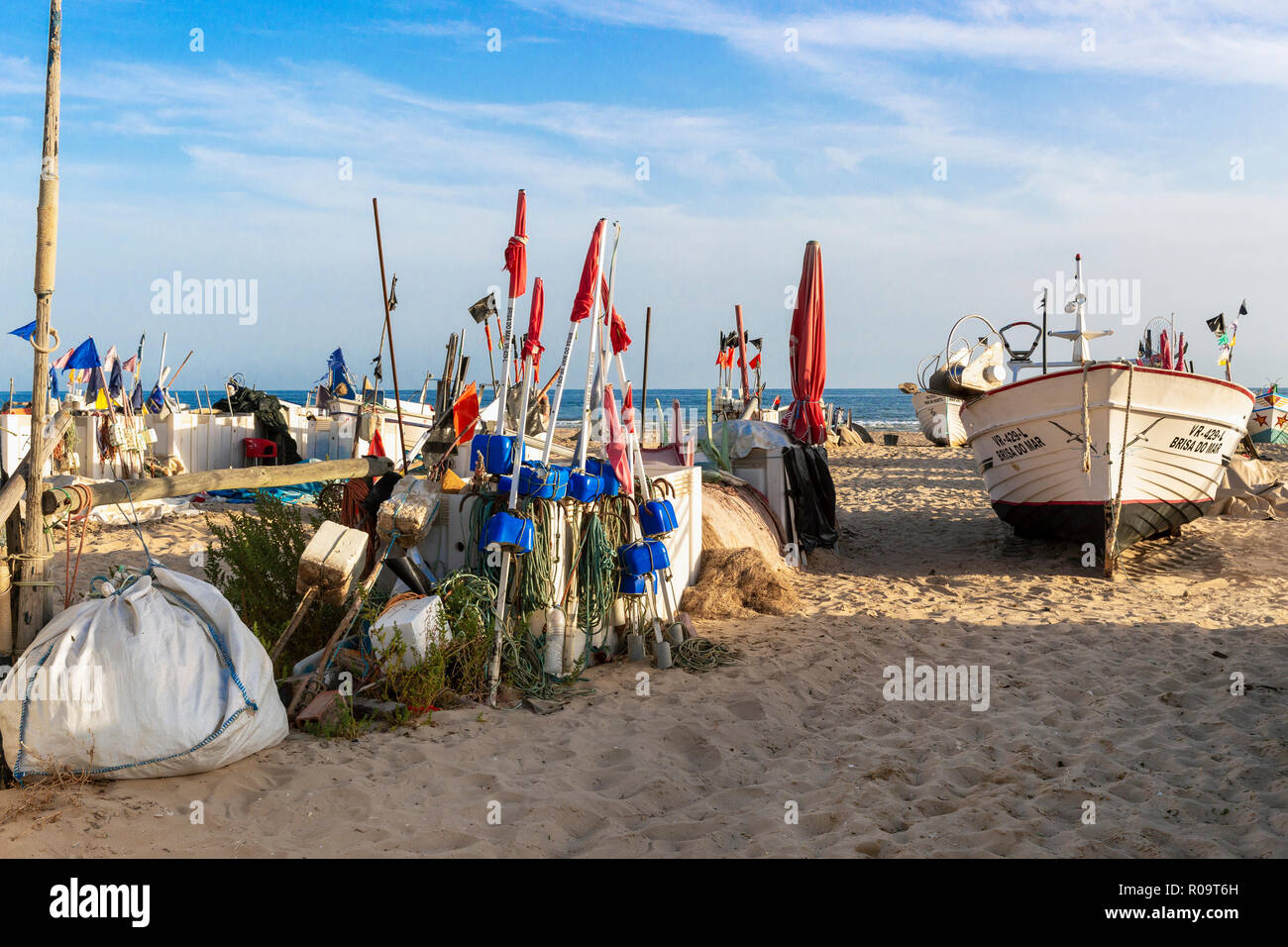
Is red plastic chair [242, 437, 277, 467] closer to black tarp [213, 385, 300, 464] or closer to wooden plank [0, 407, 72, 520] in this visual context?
black tarp [213, 385, 300, 464]

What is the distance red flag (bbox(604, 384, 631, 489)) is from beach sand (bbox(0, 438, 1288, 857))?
144 cm

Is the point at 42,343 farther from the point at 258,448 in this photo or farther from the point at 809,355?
the point at 258,448

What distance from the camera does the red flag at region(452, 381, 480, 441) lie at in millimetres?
6430

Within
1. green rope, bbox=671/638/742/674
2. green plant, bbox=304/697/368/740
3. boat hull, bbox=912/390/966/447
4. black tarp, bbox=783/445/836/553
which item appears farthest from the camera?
boat hull, bbox=912/390/966/447

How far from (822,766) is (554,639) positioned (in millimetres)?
2002

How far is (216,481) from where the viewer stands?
Answer: 5070 millimetres

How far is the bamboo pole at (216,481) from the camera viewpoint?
14.3 ft

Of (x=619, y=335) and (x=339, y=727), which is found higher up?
(x=619, y=335)

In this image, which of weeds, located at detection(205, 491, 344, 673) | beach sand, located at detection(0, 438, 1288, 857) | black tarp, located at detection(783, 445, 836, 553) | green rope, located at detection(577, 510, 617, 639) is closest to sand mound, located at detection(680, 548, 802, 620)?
beach sand, located at detection(0, 438, 1288, 857)

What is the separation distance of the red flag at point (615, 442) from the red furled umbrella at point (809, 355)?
5.44 m

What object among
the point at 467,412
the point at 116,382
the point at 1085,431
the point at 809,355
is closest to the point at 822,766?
the point at 467,412

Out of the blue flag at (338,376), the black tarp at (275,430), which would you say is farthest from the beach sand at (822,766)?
the blue flag at (338,376)
